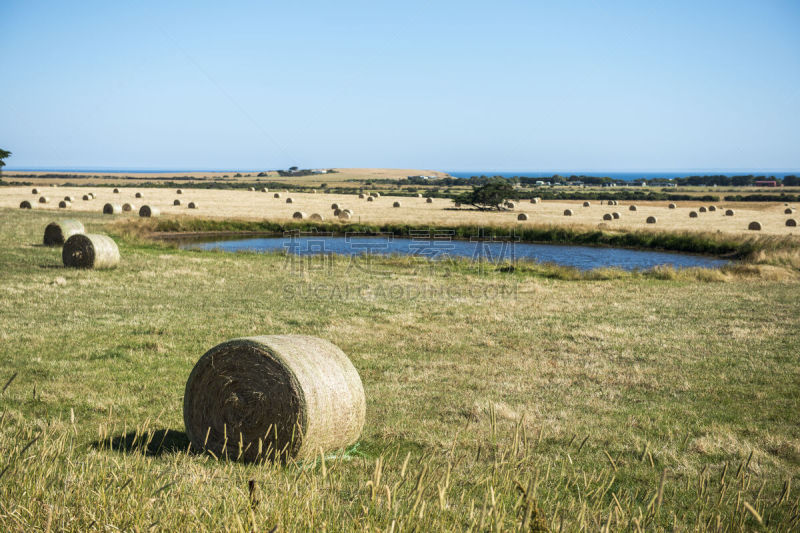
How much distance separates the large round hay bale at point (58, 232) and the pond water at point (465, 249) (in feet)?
26.1

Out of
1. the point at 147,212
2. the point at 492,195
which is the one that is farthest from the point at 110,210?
the point at 492,195

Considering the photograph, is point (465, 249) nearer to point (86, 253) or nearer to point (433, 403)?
point (86, 253)

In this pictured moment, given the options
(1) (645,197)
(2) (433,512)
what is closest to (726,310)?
(2) (433,512)

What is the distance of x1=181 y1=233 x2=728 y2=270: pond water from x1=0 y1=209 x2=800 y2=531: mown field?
9748 millimetres

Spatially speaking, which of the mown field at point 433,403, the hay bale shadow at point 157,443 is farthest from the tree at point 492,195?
the hay bale shadow at point 157,443

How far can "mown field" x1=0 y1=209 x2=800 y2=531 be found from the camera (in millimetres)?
3852

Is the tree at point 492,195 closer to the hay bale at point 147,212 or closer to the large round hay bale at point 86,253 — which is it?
the hay bale at point 147,212

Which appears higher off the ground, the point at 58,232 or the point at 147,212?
the point at 147,212

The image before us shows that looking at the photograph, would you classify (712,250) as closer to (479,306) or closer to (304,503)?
(479,306)

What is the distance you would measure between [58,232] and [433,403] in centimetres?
2473

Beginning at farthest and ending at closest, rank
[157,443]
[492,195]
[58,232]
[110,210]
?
[492,195], [110,210], [58,232], [157,443]

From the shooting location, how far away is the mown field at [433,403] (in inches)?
152

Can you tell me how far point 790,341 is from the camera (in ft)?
49.5

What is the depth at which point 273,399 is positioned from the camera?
7.83 m
